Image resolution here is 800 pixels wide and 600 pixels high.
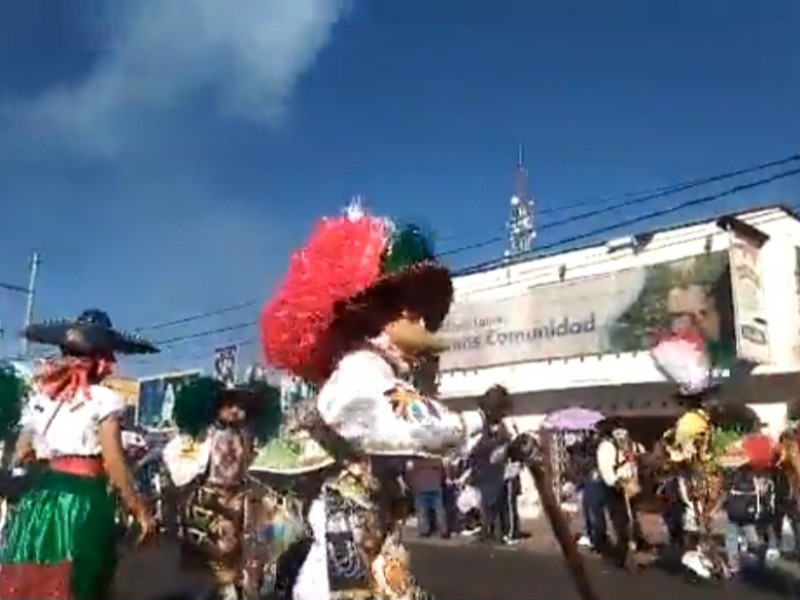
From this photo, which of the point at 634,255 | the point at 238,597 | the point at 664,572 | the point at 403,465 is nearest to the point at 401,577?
the point at 403,465

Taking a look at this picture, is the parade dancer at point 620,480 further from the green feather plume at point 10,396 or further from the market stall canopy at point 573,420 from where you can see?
the green feather plume at point 10,396

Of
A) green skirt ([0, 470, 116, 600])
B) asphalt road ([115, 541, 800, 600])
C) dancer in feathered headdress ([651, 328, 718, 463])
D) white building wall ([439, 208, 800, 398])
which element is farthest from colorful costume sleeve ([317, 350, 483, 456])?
white building wall ([439, 208, 800, 398])

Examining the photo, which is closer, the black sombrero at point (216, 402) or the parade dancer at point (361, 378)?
the parade dancer at point (361, 378)

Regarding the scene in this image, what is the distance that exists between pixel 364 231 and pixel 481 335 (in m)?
18.8

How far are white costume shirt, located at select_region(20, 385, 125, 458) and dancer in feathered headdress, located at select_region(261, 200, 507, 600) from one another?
1.26 metres

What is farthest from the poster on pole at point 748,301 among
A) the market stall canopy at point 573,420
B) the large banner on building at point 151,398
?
the large banner on building at point 151,398

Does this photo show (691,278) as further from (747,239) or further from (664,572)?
(664,572)

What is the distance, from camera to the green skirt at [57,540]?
4605mm

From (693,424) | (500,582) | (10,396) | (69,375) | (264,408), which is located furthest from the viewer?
(500,582)

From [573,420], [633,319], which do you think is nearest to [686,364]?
[573,420]

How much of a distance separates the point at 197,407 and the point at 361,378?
5.05 meters

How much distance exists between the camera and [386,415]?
3.07m

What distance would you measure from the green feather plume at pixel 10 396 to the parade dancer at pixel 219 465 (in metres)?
1.10

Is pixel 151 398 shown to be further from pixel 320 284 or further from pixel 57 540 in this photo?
pixel 320 284
